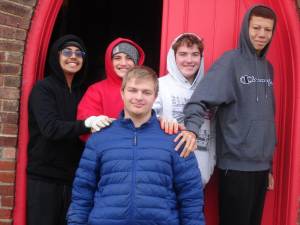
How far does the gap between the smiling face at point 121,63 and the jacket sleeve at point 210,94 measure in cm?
56

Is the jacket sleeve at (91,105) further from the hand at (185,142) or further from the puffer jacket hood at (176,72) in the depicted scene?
the hand at (185,142)

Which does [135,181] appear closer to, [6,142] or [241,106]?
[241,106]

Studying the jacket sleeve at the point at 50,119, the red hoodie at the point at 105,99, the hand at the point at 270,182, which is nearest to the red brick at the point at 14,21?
the jacket sleeve at the point at 50,119

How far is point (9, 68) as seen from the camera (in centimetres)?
340

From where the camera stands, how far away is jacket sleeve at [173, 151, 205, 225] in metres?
2.57

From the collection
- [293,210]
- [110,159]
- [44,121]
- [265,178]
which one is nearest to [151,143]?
[110,159]

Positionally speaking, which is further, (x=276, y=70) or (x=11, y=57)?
(x=276, y=70)

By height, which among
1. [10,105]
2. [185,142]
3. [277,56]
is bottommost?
[185,142]

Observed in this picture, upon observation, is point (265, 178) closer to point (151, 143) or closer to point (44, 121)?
point (151, 143)

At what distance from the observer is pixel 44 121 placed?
3.04 meters

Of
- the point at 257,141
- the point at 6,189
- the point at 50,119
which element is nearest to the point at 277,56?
the point at 257,141

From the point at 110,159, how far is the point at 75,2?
14.7ft

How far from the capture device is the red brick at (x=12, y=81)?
3385 mm

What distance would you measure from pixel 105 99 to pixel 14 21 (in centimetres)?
94
